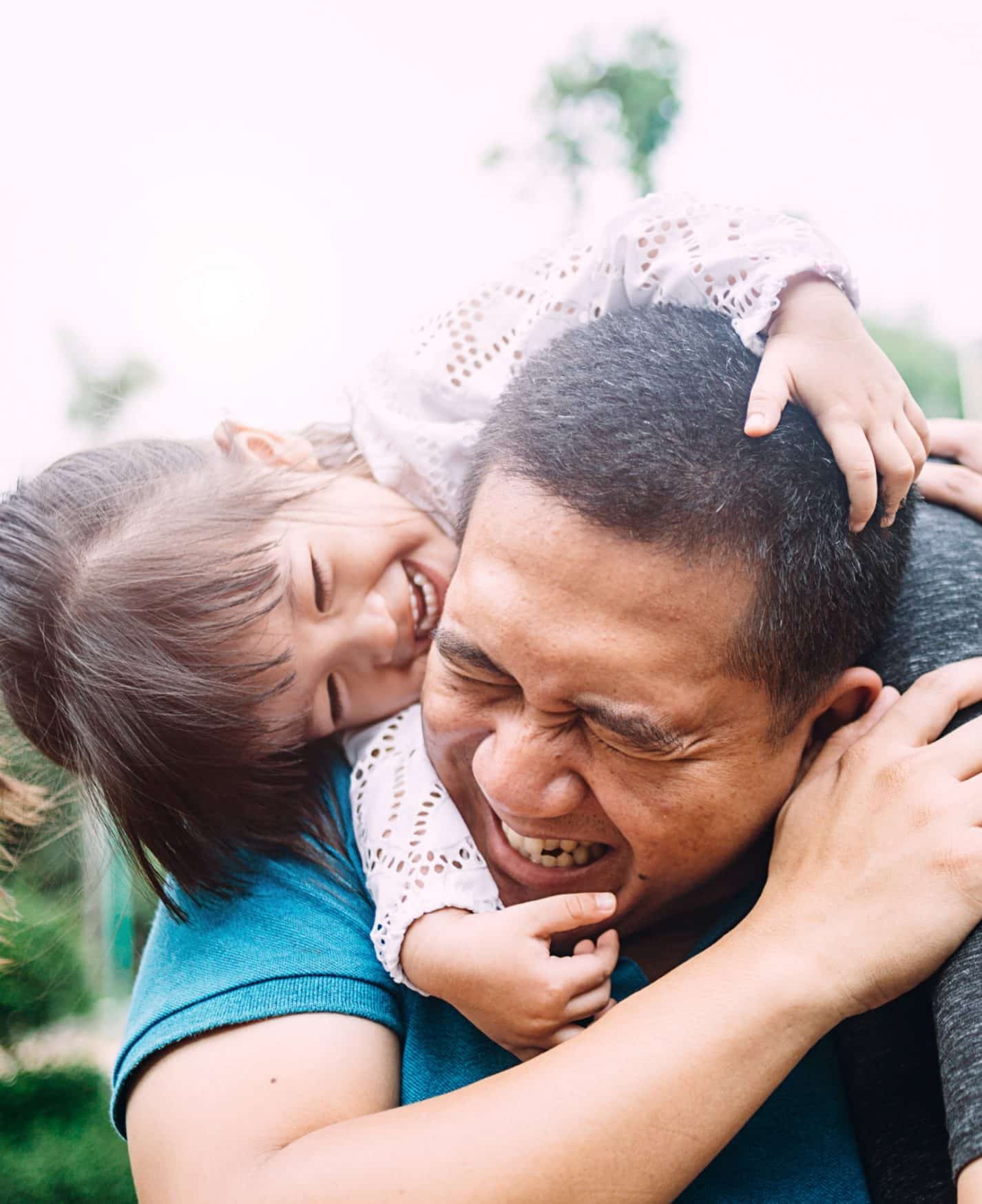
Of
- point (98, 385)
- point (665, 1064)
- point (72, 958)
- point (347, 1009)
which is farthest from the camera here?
point (98, 385)

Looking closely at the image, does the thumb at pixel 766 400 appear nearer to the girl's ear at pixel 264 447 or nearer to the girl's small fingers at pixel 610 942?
the girl's small fingers at pixel 610 942

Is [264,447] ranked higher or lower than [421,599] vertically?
higher

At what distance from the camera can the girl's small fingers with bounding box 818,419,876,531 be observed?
1.11 m

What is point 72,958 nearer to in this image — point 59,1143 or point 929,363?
point 59,1143

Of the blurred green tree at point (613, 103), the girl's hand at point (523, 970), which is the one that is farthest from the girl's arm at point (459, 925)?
the blurred green tree at point (613, 103)

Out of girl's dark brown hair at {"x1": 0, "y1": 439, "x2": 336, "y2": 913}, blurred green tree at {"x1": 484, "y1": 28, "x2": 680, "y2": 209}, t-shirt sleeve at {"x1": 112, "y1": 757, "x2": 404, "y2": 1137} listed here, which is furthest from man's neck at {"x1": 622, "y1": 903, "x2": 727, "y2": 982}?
blurred green tree at {"x1": 484, "y1": 28, "x2": 680, "y2": 209}

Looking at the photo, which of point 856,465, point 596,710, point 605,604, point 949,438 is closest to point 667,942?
point 596,710

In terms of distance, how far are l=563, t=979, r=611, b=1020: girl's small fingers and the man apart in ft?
0.16

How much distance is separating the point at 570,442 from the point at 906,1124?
840 mm

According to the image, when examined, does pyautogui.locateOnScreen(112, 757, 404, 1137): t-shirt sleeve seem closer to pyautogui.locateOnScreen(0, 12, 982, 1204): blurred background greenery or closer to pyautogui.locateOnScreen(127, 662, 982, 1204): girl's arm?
pyautogui.locateOnScreen(127, 662, 982, 1204): girl's arm

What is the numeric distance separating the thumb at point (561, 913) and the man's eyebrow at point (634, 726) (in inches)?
7.1

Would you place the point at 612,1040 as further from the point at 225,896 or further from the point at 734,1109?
the point at 225,896

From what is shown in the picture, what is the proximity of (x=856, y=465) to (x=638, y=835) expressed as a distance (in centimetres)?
47

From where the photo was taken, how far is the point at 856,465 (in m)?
1.11
